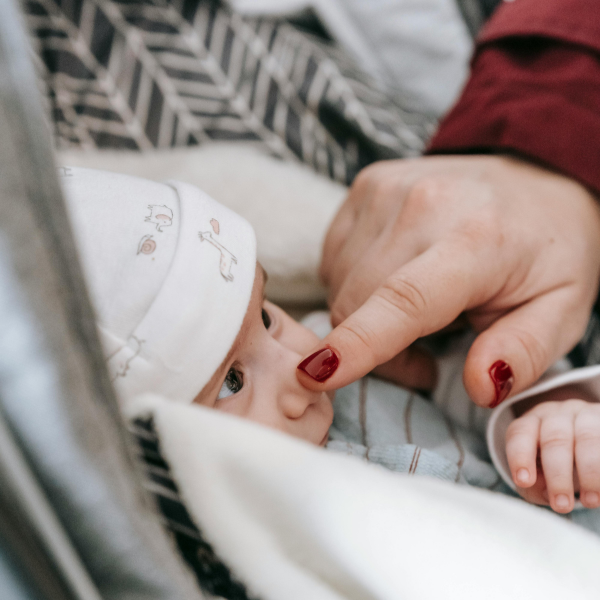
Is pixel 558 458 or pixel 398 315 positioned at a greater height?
pixel 398 315

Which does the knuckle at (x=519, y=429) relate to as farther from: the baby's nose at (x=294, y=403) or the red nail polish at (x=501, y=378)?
the baby's nose at (x=294, y=403)

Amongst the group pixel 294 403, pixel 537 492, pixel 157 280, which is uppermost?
pixel 157 280

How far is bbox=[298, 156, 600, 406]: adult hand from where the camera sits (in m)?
0.41

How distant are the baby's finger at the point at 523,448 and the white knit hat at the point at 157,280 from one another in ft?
0.84

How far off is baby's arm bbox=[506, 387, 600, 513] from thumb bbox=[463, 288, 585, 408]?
33 millimetres

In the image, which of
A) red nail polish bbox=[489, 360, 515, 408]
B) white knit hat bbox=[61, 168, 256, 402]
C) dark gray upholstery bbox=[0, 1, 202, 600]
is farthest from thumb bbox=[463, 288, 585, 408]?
dark gray upholstery bbox=[0, 1, 202, 600]

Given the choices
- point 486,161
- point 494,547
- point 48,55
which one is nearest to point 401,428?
point 494,547

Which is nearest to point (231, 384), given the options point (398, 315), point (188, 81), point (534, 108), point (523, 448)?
point (398, 315)

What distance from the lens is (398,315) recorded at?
0.41 m

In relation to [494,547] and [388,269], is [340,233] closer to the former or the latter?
[388,269]

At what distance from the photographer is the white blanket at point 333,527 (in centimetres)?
25

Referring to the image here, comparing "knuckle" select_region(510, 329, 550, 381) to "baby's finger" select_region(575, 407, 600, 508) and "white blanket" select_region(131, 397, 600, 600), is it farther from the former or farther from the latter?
"white blanket" select_region(131, 397, 600, 600)

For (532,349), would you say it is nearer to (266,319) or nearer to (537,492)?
(537,492)

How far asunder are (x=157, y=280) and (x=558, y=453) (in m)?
0.35
